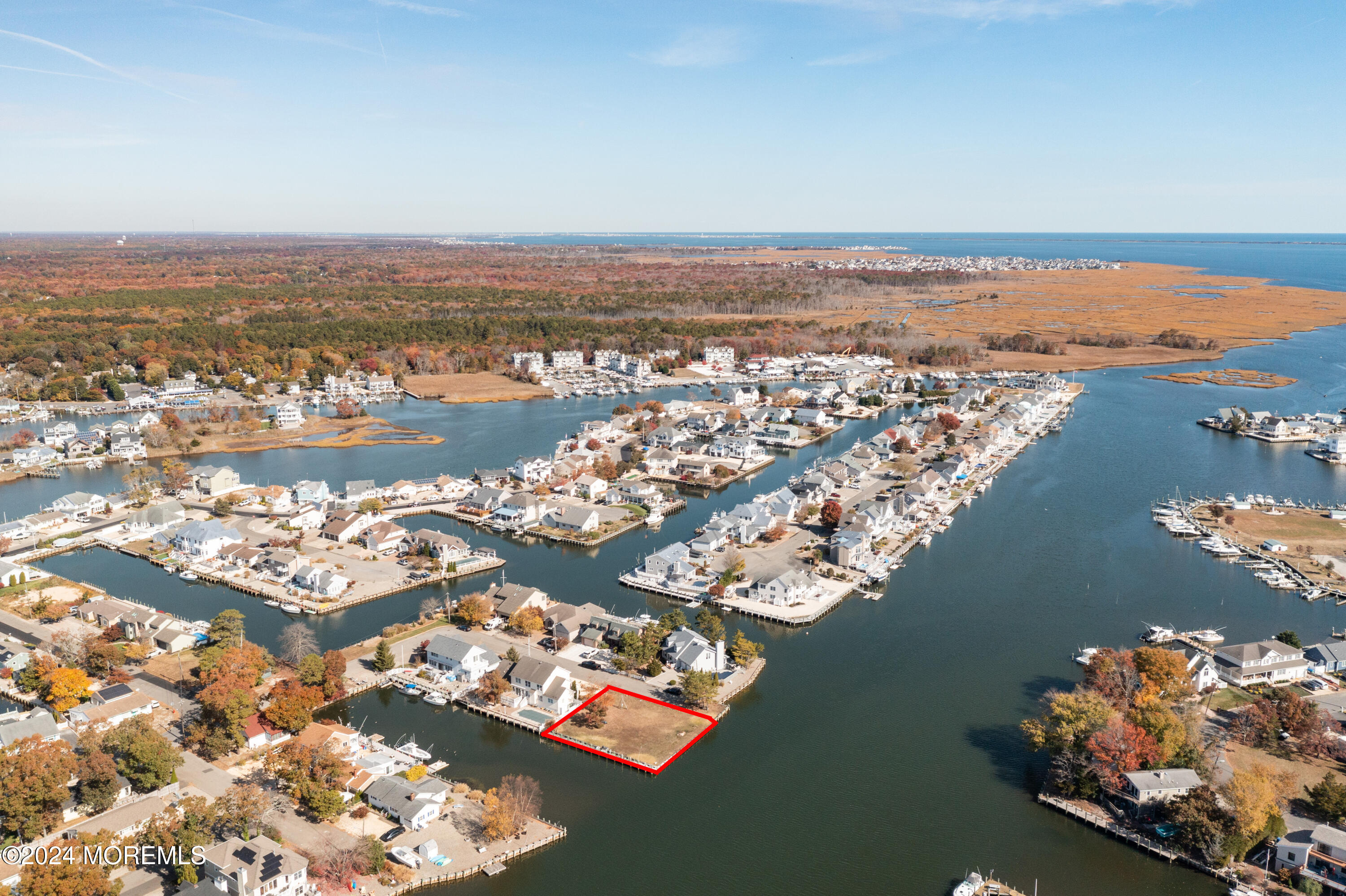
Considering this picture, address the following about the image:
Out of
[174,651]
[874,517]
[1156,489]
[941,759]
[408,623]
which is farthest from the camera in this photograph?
[1156,489]

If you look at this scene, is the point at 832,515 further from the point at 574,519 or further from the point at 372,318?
the point at 372,318

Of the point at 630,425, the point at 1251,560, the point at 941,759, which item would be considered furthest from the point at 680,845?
the point at 630,425

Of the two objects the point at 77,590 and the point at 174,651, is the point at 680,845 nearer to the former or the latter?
the point at 174,651

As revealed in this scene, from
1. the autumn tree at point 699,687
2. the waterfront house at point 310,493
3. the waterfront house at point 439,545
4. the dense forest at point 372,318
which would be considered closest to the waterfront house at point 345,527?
the waterfront house at point 439,545

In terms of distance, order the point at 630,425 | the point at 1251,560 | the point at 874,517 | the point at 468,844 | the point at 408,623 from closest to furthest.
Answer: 1. the point at 468,844
2. the point at 408,623
3. the point at 1251,560
4. the point at 874,517
5. the point at 630,425

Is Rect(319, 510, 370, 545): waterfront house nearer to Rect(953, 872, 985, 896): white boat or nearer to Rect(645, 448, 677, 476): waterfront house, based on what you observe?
Rect(645, 448, 677, 476): waterfront house

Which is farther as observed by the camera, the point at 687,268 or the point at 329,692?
the point at 687,268

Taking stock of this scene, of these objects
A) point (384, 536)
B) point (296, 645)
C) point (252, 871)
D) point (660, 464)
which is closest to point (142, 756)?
point (252, 871)

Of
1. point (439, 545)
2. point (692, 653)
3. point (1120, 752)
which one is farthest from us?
point (439, 545)
